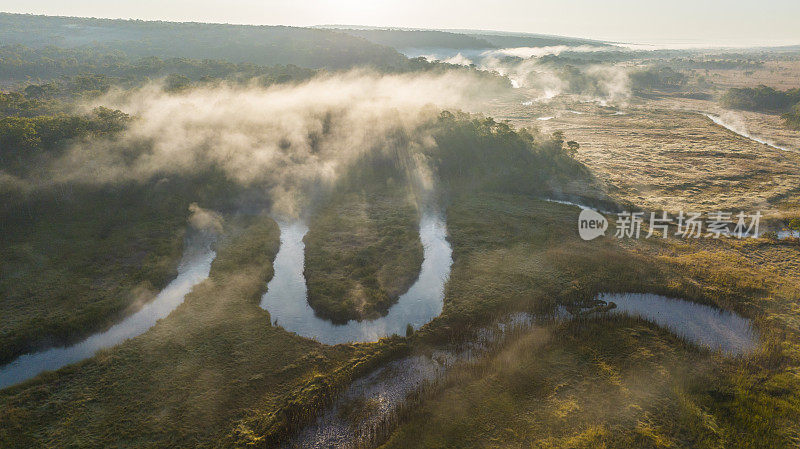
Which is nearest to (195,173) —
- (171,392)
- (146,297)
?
(146,297)

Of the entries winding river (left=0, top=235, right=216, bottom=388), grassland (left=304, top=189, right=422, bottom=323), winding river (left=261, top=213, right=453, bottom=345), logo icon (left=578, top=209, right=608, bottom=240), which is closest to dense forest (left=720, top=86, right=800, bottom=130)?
logo icon (left=578, top=209, right=608, bottom=240)

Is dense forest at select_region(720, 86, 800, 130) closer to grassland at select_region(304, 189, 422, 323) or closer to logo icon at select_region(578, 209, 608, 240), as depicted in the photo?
logo icon at select_region(578, 209, 608, 240)

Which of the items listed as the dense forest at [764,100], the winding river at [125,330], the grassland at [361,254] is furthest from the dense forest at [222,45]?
the winding river at [125,330]

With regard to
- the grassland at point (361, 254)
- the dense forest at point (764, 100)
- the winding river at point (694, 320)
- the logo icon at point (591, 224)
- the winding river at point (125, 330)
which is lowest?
the winding river at point (125, 330)

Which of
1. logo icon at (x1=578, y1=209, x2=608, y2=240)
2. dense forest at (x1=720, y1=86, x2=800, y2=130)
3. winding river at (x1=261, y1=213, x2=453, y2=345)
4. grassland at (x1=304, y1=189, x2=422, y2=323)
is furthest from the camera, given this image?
dense forest at (x1=720, y1=86, x2=800, y2=130)

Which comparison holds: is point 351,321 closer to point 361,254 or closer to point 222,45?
point 361,254

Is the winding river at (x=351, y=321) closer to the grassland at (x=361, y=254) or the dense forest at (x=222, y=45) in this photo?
the grassland at (x=361, y=254)

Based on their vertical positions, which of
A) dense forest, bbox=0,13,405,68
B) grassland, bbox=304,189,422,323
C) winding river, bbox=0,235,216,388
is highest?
dense forest, bbox=0,13,405,68
